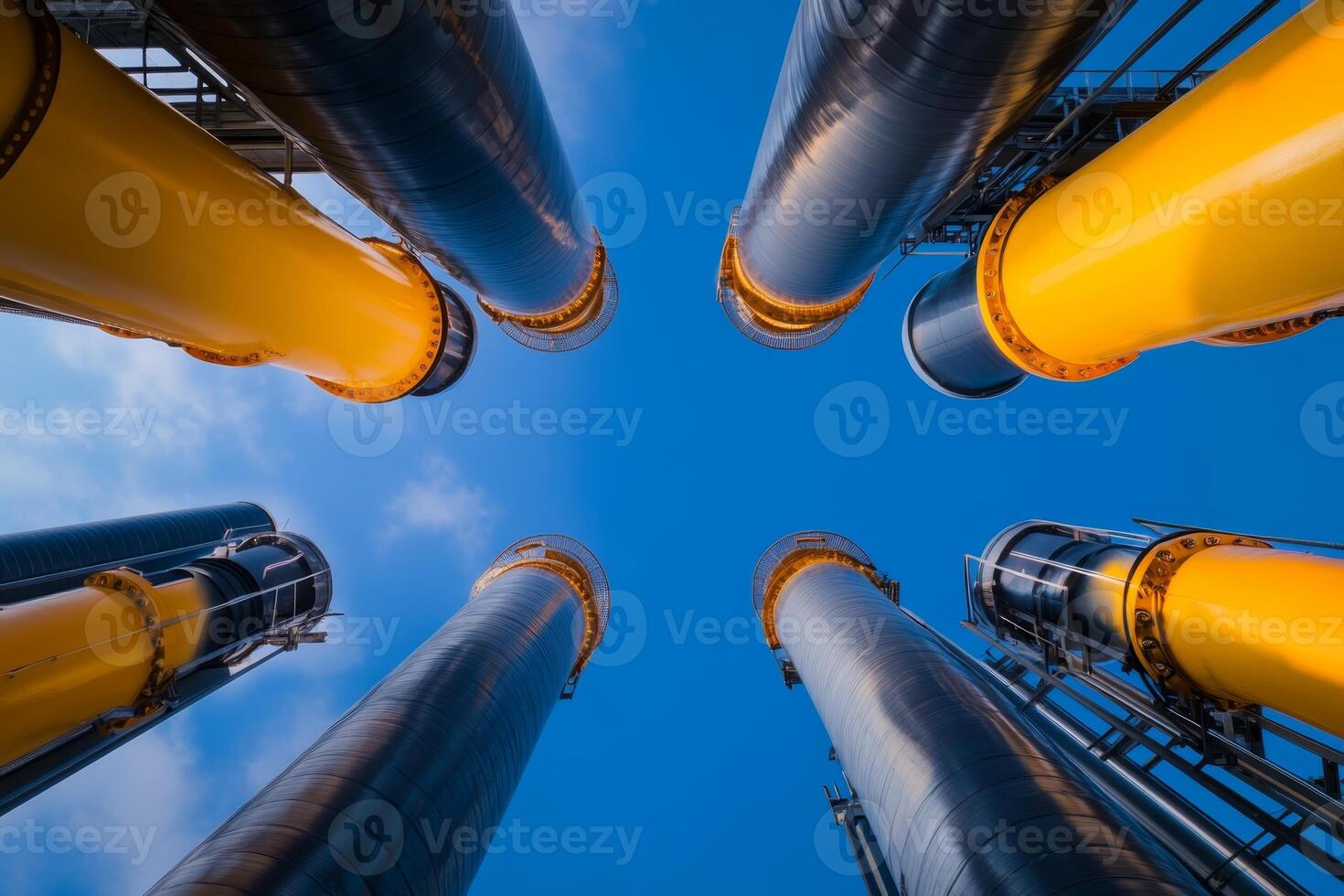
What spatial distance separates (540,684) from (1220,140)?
9779 millimetres

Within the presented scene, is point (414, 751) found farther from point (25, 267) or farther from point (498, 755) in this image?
point (25, 267)

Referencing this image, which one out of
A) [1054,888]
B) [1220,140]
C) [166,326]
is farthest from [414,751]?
[1220,140]

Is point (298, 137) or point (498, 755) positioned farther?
point (498, 755)

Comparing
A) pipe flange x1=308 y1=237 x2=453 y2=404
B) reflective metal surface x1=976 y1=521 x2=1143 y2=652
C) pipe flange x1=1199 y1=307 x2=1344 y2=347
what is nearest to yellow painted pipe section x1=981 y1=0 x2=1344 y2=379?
pipe flange x1=1199 y1=307 x2=1344 y2=347

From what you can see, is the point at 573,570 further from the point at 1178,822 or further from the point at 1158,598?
the point at 1178,822

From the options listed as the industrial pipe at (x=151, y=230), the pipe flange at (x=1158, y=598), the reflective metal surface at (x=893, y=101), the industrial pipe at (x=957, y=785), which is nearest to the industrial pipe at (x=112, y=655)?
the industrial pipe at (x=151, y=230)

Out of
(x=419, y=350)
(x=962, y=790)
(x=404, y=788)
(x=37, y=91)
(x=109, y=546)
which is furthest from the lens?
(x=109, y=546)

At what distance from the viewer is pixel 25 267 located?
4.02 m

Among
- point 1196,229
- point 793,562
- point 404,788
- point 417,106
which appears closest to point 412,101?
point 417,106

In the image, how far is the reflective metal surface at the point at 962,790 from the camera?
447 centimetres

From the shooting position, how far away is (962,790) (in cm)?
530

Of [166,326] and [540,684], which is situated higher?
[166,326]

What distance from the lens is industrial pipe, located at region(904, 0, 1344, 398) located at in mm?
3600

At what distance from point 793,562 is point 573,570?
16.1ft
